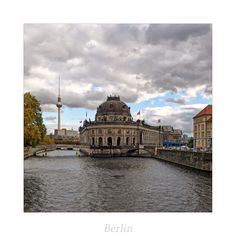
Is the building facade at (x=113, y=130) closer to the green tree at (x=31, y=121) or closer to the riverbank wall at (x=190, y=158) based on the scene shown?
the riverbank wall at (x=190, y=158)

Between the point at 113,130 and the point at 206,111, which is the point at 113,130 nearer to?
the point at 113,130

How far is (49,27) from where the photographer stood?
9625 mm

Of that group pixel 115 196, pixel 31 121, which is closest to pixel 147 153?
pixel 31 121

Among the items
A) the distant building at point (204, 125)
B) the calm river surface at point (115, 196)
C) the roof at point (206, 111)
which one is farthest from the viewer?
the calm river surface at point (115, 196)

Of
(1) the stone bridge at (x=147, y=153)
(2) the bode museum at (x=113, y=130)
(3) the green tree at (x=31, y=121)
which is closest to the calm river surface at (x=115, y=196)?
(3) the green tree at (x=31, y=121)

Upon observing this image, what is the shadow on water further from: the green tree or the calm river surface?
the green tree

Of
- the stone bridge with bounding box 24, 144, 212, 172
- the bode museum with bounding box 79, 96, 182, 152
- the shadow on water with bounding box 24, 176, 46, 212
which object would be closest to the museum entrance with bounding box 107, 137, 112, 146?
the bode museum with bounding box 79, 96, 182, 152
